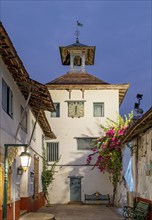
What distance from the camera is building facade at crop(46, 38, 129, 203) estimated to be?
27344 millimetres

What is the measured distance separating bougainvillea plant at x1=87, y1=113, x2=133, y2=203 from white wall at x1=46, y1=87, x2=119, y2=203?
1.34 metres

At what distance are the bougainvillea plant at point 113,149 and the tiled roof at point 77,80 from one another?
4.18 metres

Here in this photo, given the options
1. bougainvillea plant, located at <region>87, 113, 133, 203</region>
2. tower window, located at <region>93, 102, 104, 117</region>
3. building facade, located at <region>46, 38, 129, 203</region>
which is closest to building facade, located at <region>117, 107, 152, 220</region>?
bougainvillea plant, located at <region>87, 113, 133, 203</region>

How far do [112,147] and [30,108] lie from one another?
7.90 m

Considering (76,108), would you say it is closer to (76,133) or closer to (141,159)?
(76,133)

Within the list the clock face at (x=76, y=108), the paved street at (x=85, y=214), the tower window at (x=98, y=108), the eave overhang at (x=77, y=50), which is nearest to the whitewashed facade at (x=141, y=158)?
the paved street at (x=85, y=214)

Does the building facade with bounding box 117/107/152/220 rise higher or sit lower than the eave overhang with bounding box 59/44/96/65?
lower

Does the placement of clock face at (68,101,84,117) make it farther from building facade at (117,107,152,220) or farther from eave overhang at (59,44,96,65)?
building facade at (117,107,152,220)

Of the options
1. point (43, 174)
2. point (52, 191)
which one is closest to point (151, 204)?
point (43, 174)

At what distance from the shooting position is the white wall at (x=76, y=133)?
27.3 metres

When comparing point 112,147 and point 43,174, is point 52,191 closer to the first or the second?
point 43,174

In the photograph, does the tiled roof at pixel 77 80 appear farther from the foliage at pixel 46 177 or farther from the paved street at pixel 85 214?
the paved street at pixel 85 214

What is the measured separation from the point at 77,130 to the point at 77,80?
394 centimetres

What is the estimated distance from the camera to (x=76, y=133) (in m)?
28.0
